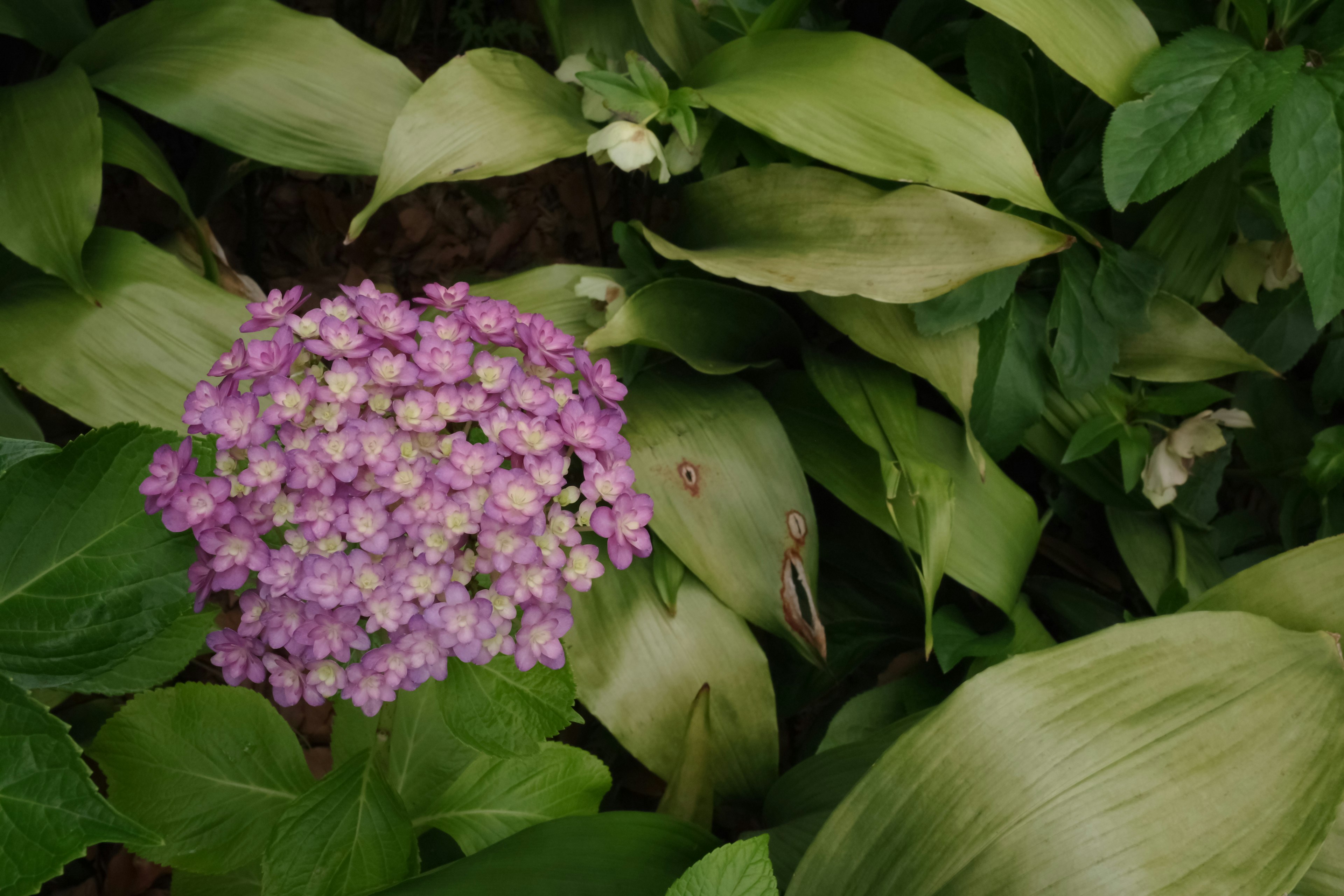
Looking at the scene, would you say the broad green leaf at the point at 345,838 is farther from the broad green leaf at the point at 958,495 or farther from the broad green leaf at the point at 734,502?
the broad green leaf at the point at 958,495

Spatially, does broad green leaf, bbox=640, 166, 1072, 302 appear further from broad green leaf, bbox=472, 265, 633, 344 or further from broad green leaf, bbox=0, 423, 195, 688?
broad green leaf, bbox=0, 423, 195, 688

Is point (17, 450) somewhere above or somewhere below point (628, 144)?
below

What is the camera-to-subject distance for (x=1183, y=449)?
3.63ft

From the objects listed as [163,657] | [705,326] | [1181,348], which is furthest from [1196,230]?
[163,657]

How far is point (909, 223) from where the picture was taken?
97 cm

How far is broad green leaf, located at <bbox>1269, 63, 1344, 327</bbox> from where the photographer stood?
34.5 inches

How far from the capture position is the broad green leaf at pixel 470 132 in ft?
3.26

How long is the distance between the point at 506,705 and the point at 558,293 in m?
0.56

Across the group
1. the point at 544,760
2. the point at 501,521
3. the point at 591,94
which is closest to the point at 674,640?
the point at 544,760

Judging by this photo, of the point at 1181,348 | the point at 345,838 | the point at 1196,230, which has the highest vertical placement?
the point at 1196,230

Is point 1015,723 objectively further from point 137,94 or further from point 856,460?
point 137,94

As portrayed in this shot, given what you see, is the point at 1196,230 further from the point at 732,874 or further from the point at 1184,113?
the point at 732,874

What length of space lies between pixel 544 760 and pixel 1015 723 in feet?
1.51

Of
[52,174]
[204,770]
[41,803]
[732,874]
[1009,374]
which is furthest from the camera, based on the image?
[1009,374]
